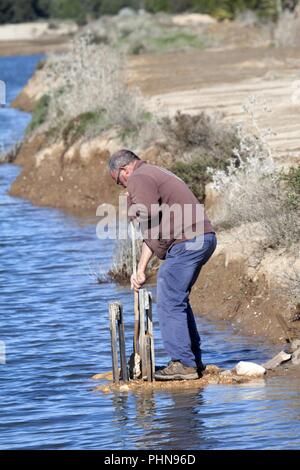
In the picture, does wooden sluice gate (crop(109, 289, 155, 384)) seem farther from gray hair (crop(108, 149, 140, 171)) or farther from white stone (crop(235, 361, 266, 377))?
gray hair (crop(108, 149, 140, 171))

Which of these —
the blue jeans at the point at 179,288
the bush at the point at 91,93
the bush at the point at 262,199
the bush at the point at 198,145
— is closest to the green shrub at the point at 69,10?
the bush at the point at 91,93

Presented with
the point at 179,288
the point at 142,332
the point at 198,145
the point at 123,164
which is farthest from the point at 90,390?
the point at 198,145

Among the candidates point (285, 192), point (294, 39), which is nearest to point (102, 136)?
point (285, 192)

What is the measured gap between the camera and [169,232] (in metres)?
10.4

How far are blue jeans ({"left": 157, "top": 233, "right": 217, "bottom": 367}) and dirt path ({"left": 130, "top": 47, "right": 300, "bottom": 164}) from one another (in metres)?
6.22

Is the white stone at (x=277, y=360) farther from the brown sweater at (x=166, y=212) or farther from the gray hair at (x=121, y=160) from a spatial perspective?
the gray hair at (x=121, y=160)

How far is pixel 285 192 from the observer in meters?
13.6

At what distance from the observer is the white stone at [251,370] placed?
10.9m

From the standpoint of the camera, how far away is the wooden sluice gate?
35.0ft

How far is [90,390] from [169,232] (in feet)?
5.14

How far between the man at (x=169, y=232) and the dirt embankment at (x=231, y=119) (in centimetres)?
183

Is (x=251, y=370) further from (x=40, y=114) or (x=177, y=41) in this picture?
(x=177, y=41)
